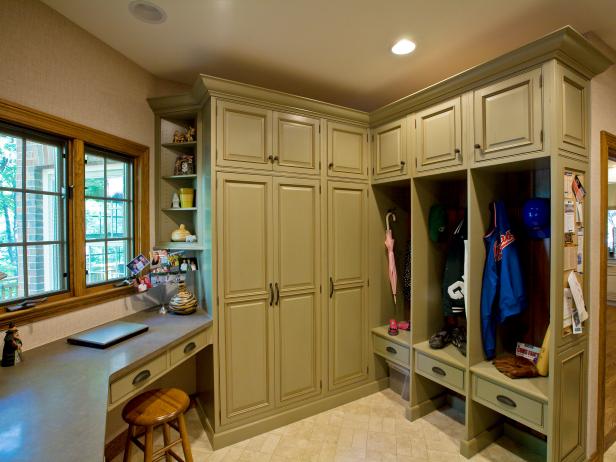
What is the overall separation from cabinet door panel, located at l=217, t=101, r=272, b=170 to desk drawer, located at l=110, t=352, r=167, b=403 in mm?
1248

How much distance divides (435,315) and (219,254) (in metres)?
1.76

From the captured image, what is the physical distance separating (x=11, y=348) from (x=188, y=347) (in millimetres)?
815

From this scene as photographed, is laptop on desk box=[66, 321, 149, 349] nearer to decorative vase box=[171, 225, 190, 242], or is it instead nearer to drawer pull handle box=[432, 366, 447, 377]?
decorative vase box=[171, 225, 190, 242]

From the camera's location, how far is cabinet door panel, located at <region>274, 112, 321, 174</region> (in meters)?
2.37

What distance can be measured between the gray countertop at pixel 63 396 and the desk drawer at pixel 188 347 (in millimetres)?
62

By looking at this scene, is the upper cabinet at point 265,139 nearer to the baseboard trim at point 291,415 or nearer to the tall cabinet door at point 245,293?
the tall cabinet door at point 245,293

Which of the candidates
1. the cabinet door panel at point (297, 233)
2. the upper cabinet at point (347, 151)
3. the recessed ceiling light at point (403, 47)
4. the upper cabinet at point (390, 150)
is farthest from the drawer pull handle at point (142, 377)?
the recessed ceiling light at point (403, 47)

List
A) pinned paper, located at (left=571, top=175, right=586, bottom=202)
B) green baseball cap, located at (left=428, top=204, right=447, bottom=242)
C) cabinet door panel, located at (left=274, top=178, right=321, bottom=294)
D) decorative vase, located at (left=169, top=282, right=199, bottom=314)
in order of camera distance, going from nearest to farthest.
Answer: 1. pinned paper, located at (left=571, top=175, right=586, bottom=202)
2. decorative vase, located at (left=169, top=282, right=199, bottom=314)
3. cabinet door panel, located at (left=274, top=178, right=321, bottom=294)
4. green baseball cap, located at (left=428, top=204, right=447, bottom=242)

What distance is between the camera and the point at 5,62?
1.57 m

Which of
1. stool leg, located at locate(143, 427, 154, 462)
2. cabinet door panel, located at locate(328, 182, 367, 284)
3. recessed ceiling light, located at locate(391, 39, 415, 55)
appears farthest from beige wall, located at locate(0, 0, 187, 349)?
recessed ceiling light, located at locate(391, 39, 415, 55)

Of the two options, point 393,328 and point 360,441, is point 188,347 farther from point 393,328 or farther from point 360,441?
point 393,328

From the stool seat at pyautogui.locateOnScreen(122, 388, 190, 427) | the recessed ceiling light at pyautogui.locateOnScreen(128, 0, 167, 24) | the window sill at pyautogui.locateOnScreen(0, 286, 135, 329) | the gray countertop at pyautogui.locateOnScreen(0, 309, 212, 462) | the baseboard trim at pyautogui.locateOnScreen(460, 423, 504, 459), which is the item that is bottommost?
the baseboard trim at pyautogui.locateOnScreen(460, 423, 504, 459)

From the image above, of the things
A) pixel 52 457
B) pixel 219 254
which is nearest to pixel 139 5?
pixel 219 254

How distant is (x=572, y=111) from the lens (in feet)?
5.79
